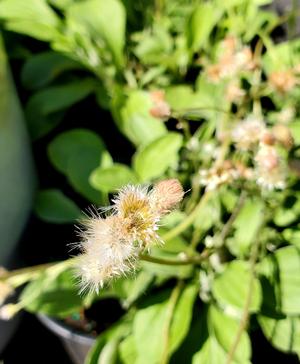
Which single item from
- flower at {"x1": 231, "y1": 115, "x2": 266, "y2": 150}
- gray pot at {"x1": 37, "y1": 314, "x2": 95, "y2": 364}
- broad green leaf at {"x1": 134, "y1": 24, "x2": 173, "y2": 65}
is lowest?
gray pot at {"x1": 37, "y1": 314, "x2": 95, "y2": 364}

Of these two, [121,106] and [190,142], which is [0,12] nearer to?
[121,106]

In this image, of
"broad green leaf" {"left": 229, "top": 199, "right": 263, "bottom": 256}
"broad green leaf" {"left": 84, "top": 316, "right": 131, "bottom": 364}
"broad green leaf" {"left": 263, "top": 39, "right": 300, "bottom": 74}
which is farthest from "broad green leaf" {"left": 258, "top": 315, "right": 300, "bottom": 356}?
"broad green leaf" {"left": 263, "top": 39, "right": 300, "bottom": 74}

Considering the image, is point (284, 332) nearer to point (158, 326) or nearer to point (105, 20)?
point (158, 326)

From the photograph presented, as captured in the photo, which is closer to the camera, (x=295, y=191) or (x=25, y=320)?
(x=295, y=191)

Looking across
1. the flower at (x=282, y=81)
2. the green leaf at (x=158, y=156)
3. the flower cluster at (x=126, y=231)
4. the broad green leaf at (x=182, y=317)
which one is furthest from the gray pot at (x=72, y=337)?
the flower cluster at (x=126, y=231)

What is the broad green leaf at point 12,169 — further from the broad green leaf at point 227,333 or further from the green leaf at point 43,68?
the broad green leaf at point 227,333

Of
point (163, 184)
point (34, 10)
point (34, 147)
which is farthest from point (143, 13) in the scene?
point (163, 184)

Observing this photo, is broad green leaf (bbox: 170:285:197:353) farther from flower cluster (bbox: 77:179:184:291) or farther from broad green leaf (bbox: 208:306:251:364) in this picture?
flower cluster (bbox: 77:179:184:291)
